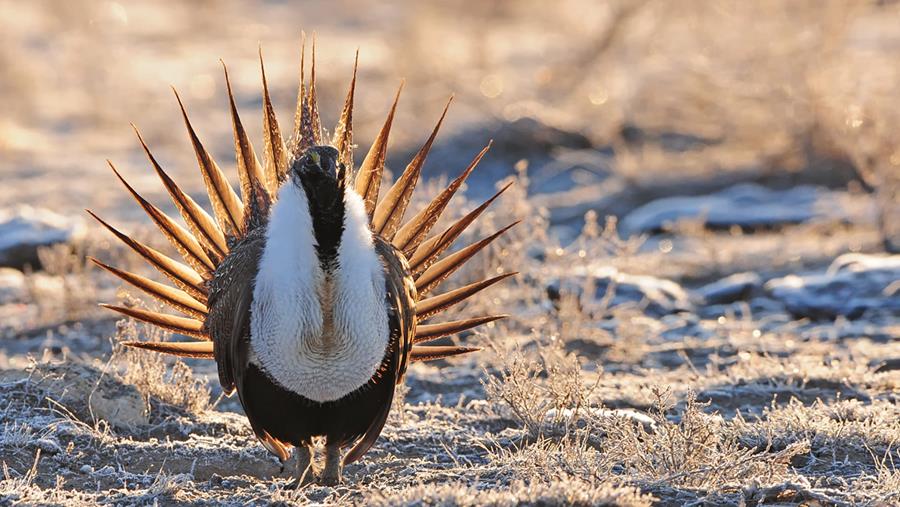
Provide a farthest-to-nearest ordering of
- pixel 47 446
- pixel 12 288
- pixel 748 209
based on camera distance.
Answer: pixel 748 209 → pixel 12 288 → pixel 47 446

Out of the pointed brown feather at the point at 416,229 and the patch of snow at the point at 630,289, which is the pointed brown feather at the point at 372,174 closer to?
the pointed brown feather at the point at 416,229

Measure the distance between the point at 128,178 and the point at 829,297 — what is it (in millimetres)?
6422

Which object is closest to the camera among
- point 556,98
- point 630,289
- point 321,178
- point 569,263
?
point 321,178

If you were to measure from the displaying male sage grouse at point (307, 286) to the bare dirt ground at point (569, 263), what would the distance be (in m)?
0.24

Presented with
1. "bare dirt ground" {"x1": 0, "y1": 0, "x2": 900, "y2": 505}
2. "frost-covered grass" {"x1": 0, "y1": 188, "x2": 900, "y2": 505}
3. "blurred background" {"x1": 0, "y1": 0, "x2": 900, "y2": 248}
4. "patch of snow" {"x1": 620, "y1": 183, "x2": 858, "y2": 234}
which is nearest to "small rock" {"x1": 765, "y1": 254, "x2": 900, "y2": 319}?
"bare dirt ground" {"x1": 0, "y1": 0, "x2": 900, "y2": 505}

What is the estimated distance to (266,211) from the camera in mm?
3803

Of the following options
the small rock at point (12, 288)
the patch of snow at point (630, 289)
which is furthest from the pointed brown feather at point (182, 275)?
the small rock at point (12, 288)

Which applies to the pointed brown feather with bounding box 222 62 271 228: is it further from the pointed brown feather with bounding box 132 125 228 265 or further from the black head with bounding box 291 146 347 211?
the black head with bounding box 291 146 347 211

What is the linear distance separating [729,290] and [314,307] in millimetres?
4063

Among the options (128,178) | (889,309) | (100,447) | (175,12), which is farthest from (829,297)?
(175,12)

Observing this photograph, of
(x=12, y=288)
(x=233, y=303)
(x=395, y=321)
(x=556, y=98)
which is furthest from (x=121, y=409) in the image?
(x=556, y=98)

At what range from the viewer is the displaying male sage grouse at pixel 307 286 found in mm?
3104

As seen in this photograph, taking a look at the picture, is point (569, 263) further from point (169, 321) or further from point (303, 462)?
point (169, 321)

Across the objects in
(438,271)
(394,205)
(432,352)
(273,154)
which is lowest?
(432,352)
